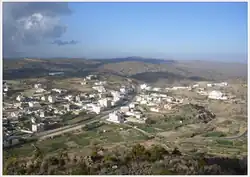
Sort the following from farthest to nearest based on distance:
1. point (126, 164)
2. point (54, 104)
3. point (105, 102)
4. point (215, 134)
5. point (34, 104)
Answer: point (54, 104) < point (105, 102) < point (34, 104) < point (215, 134) < point (126, 164)

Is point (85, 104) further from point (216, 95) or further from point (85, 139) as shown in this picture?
point (216, 95)

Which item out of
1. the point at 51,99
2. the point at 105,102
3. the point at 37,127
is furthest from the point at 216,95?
the point at 37,127

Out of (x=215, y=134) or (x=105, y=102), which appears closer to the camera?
(x=215, y=134)

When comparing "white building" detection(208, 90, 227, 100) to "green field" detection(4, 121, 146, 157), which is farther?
"white building" detection(208, 90, 227, 100)

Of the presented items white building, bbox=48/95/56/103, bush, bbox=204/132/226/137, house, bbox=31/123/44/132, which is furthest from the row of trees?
white building, bbox=48/95/56/103

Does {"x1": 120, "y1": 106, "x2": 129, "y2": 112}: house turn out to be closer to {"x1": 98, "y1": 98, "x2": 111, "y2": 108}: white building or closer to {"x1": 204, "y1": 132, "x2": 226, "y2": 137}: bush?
{"x1": 98, "y1": 98, "x2": 111, "y2": 108}: white building

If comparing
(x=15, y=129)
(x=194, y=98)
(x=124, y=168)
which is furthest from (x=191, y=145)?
(x=15, y=129)

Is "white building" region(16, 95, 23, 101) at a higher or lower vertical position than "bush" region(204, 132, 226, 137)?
higher

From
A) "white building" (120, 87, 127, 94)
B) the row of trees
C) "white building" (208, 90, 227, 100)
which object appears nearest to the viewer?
the row of trees

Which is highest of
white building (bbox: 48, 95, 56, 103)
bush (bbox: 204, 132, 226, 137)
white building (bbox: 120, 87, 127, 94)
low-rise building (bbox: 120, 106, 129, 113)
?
white building (bbox: 120, 87, 127, 94)

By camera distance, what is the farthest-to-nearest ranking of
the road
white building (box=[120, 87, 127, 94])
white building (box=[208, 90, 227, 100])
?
white building (box=[120, 87, 127, 94]) < white building (box=[208, 90, 227, 100]) < the road

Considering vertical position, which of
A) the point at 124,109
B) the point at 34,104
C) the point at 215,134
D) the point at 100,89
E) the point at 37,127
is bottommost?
the point at 215,134

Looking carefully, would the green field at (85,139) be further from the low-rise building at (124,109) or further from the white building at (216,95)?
the white building at (216,95)
